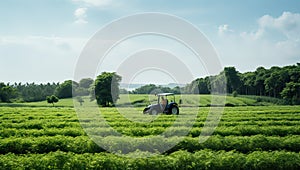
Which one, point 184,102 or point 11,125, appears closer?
point 11,125

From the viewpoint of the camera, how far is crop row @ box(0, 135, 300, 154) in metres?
10.9

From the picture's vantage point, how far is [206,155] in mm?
9172

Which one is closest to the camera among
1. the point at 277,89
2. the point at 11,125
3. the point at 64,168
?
the point at 64,168

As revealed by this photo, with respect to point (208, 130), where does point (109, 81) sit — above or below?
above

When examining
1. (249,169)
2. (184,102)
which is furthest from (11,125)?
(184,102)

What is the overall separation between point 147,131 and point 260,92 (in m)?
78.2

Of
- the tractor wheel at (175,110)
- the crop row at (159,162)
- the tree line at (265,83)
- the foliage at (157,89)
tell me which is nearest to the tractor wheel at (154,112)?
the tractor wheel at (175,110)

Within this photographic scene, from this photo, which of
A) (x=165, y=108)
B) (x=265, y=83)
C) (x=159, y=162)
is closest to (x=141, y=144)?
(x=159, y=162)

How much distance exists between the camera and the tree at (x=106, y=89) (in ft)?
185

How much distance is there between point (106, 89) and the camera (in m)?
60.1

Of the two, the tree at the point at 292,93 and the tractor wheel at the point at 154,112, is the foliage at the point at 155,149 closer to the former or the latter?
the tractor wheel at the point at 154,112

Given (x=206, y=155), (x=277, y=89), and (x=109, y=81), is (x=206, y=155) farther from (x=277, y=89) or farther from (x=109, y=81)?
(x=277, y=89)

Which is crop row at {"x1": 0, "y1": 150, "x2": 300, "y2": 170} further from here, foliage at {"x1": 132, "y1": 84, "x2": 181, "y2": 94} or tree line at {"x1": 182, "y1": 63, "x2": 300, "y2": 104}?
tree line at {"x1": 182, "y1": 63, "x2": 300, "y2": 104}

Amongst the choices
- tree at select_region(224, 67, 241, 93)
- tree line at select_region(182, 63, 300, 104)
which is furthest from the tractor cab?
tree at select_region(224, 67, 241, 93)
